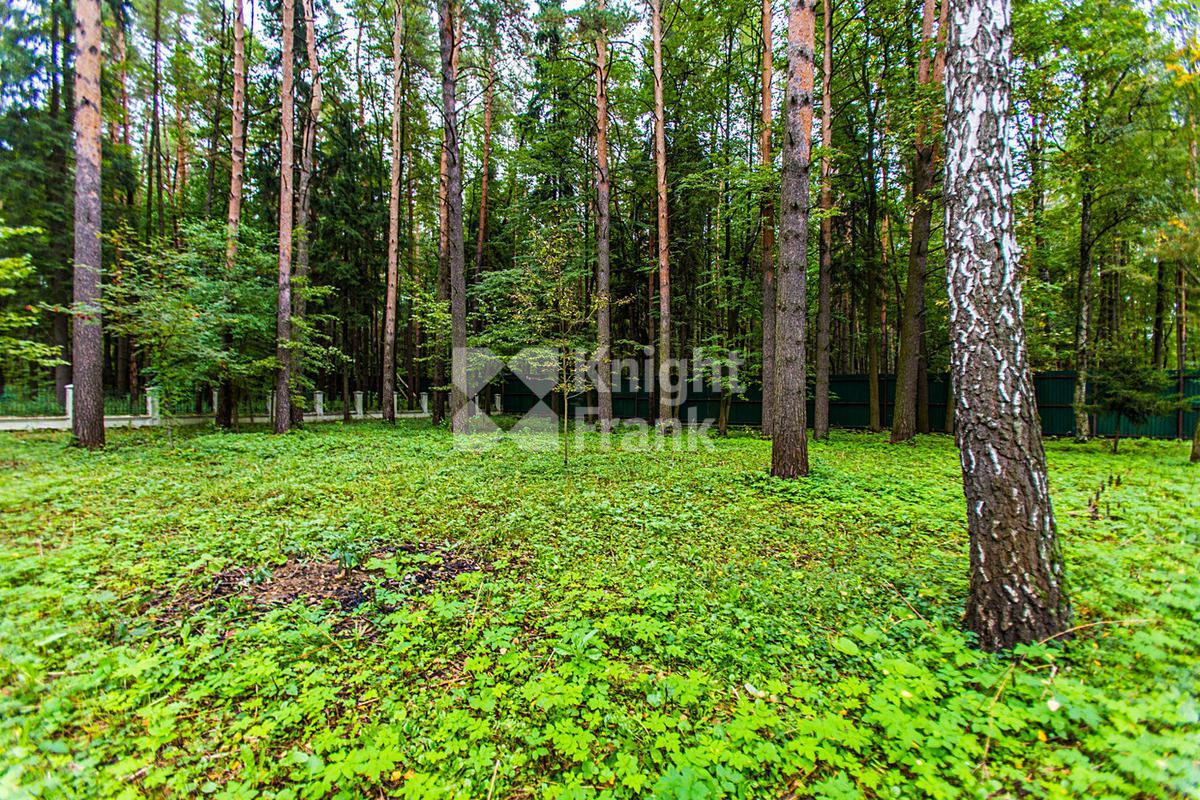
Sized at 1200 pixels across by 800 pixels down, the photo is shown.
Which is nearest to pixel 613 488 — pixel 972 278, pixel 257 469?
pixel 972 278

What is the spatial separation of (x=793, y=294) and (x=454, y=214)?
815cm

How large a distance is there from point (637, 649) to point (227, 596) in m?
2.68

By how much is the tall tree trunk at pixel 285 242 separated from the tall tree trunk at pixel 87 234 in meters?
3.18

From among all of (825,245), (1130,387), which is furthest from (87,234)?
(1130,387)

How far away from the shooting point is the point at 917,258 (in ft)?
29.7

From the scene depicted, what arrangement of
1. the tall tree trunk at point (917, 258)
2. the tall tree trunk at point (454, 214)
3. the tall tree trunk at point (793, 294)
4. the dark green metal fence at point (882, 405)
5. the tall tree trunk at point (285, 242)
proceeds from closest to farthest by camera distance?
1. the tall tree trunk at point (793, 294)
2. the tall tree trunk at point (917, 258)
3. the tall tree trunk at point (454, 214)
4. the tall tree trunk at point (285, 242)
5. the dark green metal fence at point (882, 405)

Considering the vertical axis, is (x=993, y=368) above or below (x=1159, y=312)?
below

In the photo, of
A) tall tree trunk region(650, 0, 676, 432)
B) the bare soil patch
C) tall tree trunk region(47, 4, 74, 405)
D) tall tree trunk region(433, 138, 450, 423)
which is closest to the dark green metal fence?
tall tree trunk region(650, 0, 676, 432)

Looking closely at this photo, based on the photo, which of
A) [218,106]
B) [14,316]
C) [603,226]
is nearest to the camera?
[14,316]

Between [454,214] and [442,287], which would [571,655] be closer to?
[454,214]

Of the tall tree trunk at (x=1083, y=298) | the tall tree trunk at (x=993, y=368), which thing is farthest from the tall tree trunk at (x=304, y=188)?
the tall tree trunk at (x=1083, y=298)

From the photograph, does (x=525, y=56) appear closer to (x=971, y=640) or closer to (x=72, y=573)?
(x=72, y=573)

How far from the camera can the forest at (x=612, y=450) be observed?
6.16ft

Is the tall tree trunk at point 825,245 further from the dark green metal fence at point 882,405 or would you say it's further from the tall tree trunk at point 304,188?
the tall tree trunk at point 304,188
